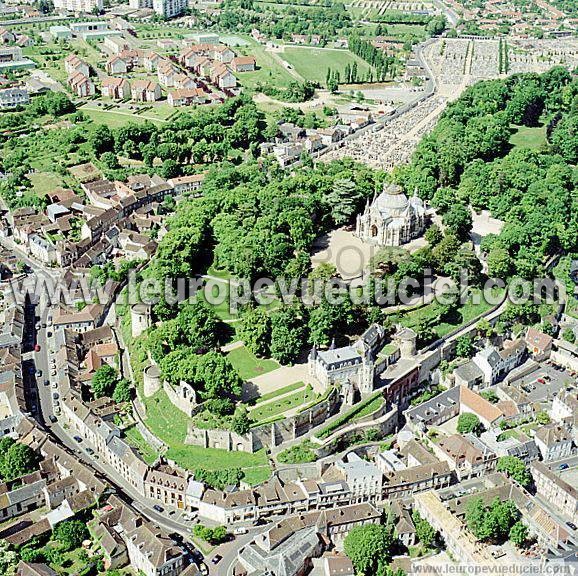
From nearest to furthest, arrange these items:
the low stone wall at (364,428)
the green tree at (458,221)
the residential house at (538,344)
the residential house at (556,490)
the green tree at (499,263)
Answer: the residential house at (556,490), the low stone wall at (364,428), the residential house at (538,344), the green tree at (499,263), the green tree at (458,221)

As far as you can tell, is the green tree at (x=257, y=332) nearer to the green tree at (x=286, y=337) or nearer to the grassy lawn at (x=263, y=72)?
the green tree at (x=286, y=337)

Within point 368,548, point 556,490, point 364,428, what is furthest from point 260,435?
→ point 556,490

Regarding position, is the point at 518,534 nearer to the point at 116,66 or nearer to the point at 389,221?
the point at 389,221

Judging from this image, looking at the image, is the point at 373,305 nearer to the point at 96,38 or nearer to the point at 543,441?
the point at 543,441

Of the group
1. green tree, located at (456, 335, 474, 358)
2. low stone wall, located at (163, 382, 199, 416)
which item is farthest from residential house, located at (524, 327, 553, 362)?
low stone wall, located at (163, 382, 199, 416)

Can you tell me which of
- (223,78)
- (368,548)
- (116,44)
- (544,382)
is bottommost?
(544,382)

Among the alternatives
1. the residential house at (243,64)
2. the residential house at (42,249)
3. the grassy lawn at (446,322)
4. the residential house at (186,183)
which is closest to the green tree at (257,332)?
the grassy lawn at (446,322)
